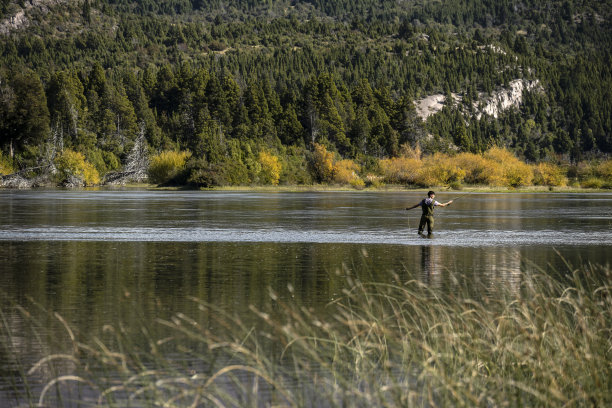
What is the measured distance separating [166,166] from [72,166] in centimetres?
1560

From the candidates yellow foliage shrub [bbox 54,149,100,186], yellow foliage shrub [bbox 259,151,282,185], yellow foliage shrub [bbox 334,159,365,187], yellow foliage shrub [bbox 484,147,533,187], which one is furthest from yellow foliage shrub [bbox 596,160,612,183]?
yellow foliage shrub [bbox 54,149,100,186]

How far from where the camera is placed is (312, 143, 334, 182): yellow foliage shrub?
157375 mm

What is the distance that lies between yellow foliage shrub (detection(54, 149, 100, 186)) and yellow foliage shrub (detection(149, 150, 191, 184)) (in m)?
10.9

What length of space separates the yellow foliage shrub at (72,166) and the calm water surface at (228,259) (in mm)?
92403

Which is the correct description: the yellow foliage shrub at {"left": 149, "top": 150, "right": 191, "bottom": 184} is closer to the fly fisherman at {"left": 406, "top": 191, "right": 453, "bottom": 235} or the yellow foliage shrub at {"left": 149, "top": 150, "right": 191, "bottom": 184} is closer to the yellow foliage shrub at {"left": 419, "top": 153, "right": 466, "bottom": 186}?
the yellow foliage shrub at {"left": 419, "top": 153, "right": 466, "bottom": 186}

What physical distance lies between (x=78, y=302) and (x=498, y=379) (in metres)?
11.1

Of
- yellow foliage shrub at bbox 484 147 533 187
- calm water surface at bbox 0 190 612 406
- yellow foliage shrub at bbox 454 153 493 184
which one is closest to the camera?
calm water surface at bbox 0 190 612 406

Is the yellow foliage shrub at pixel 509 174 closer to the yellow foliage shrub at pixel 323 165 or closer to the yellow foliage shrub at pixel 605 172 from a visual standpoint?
the yellow foliage shrub at pixel 605 172

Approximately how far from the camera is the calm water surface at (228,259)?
1761 cm

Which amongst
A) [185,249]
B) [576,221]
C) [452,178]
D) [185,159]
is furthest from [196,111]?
[185,249]

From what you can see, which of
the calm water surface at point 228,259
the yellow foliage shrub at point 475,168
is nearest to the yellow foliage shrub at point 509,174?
the yellow foliage shrub at point 475,168

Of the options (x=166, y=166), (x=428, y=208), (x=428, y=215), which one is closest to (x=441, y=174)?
(x=166, y=166)

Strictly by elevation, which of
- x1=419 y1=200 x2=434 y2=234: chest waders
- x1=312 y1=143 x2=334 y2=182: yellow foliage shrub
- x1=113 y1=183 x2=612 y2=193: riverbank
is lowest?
x1=113 y1=183 x2=612 y2=193: riverbank

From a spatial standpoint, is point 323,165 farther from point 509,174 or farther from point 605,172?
point 605,172
